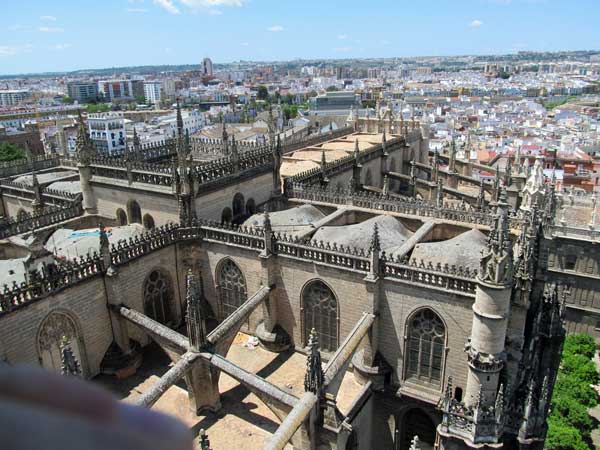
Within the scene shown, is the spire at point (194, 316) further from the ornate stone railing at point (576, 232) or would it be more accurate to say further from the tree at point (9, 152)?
the tree at point (9, 152)

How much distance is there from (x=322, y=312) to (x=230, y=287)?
5734 mm

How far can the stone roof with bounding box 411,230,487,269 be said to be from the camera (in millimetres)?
23938

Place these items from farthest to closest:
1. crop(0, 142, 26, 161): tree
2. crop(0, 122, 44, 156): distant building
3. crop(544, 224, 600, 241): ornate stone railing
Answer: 1. crop(0, 122, 44, 156): distant building
2. crop(0, 142, 26, 161): tree
3. crop(544, 224, 600, 241): ornate stone railing

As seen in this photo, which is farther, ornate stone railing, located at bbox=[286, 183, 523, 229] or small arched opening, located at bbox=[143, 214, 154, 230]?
ornate stone railing, located at bbox=[286, 183, 523, 229]

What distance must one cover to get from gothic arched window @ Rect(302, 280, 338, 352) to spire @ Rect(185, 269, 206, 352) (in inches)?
231

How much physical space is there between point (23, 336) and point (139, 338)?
20.7ft

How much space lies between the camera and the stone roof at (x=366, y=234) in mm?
26453

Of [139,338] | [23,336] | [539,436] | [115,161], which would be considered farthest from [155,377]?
[539,436]

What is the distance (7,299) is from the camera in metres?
19.3

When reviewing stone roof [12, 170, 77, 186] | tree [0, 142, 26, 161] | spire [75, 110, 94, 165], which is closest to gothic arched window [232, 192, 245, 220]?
spire [75, 110, 94, 165]

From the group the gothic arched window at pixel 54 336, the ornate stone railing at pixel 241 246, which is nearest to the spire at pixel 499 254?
the ornate stone railing at pixel 241 246

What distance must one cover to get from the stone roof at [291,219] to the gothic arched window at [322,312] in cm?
485

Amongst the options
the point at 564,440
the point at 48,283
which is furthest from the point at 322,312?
the point at 564,440

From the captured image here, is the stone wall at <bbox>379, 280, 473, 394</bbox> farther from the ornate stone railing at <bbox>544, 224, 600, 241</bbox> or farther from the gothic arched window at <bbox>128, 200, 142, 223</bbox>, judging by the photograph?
the ornate stone railing at <bbox>544, 224, 600, 241</bbox>
